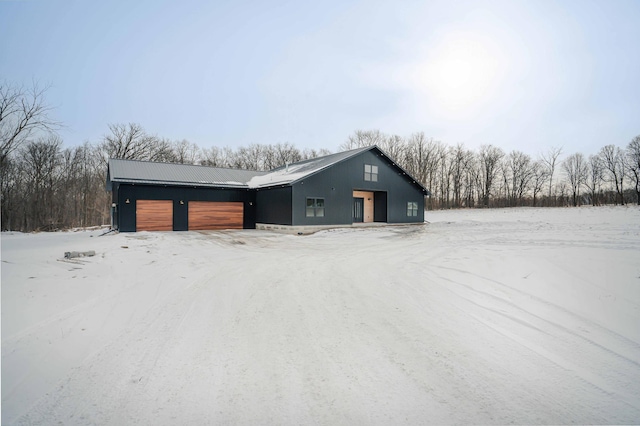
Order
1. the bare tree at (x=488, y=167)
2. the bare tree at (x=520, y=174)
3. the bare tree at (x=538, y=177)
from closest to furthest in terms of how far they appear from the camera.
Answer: the bare tree at (x=538, y=177) → the bare tree at (x=520, y=174) → the bare tree at (x=488, y=167)

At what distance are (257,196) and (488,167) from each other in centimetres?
3667

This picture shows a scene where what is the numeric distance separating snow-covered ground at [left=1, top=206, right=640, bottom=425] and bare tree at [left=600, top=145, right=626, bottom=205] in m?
42.0

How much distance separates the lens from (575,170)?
41.8 metres

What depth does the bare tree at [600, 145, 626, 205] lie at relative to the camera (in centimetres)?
3566

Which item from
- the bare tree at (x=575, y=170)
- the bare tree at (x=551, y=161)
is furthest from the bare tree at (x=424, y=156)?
the bare tree at (x=575, y=170)

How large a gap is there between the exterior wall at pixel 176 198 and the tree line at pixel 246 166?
4686 millimetres

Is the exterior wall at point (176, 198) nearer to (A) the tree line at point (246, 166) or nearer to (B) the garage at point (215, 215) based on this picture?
(B) the garage at point (215, 215)

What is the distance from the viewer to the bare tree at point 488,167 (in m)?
43.3

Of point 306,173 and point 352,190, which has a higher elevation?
point 306,173

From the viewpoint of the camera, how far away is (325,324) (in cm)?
364

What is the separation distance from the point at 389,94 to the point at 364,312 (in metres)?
20.2

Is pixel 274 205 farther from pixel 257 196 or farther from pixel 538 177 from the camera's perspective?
pixel 538 177

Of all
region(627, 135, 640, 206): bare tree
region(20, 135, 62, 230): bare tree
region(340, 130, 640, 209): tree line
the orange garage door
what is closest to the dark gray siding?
the orange garage door

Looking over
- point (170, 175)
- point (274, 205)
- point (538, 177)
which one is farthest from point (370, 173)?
point (538, 177)
